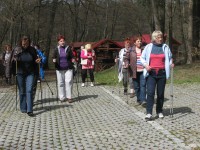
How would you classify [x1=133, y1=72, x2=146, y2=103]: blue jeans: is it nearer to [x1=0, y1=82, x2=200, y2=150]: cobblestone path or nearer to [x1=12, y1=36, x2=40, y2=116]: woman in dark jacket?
[x1=0, y1=82, x2=200, y2=150]: cobblestone path

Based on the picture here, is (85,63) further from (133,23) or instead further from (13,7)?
(133,23)

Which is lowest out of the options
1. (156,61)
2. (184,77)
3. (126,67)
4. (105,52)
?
(184,77)

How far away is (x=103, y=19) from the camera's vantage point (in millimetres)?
69438

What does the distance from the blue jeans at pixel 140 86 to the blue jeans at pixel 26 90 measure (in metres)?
2.91

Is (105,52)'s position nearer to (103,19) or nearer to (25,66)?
(103,19)

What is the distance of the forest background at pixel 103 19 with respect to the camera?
29000 mm

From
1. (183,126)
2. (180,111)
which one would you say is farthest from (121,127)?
(180,111)

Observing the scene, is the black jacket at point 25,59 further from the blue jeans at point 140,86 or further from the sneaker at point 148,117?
the sneaker at point 148,117

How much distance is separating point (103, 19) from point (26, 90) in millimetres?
60312

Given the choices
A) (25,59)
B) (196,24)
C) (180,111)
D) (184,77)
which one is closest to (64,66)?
(25,59)

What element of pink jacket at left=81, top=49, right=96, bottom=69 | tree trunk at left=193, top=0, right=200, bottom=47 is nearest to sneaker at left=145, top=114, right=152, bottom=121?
pink jacket at left=81, top=49, right=96, bottom=69

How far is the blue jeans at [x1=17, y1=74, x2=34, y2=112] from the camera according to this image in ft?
32.3

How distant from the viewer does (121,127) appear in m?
8.36

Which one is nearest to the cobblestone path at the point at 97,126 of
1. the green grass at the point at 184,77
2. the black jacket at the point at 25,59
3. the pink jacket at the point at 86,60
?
the black jacket at the point at 25,59
